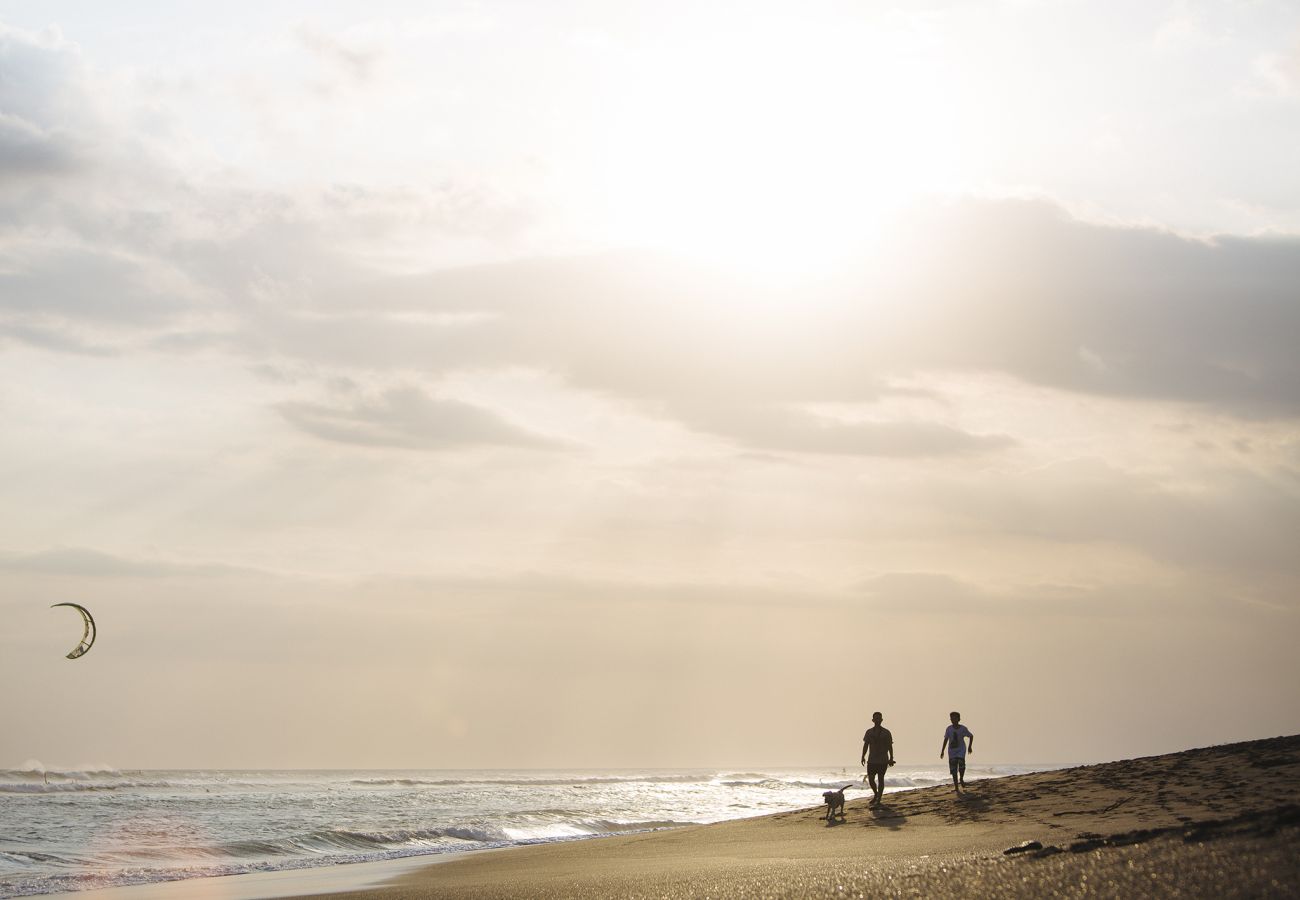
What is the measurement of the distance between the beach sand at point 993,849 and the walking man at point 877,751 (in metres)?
0.63

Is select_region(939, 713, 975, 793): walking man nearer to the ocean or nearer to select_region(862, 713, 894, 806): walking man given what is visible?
select_region(862, 713, 894, 806): walking man

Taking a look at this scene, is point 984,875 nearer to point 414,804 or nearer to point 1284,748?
point 1284,748

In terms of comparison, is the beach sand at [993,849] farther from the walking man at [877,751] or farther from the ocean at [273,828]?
the ocean at [273,828]

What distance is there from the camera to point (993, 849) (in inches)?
591

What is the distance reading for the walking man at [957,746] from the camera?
24.9m

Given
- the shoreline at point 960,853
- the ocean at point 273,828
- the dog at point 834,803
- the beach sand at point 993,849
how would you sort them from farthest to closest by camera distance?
the ocean at point 273,828 → the dog at point 834,803 → the shoreline at point 960,853 → the beach sand at point 993,849

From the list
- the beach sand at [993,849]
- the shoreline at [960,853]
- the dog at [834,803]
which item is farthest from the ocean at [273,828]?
the dog at [834,803]

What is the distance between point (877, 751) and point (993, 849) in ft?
31.9

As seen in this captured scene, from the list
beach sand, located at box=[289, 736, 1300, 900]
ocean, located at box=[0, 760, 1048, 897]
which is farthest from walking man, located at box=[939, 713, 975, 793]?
ocean, located at box=[0, 760, 1048, 897]

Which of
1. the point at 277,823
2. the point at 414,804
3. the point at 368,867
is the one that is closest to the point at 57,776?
the point at 414,804

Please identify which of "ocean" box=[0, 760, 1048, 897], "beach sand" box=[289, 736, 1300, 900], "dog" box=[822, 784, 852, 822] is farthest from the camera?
"ocean" box=[0, 760, 1048, 897]

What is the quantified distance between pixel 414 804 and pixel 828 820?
104 ft

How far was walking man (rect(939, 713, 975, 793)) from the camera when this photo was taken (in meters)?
24.9

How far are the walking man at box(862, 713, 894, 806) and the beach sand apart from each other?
2.07 feet
